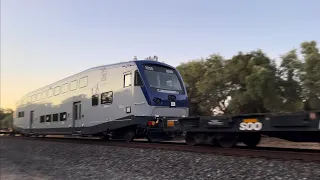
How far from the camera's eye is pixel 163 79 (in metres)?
15.9

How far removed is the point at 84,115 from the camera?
61.4 ft

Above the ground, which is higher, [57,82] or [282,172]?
[57,82]

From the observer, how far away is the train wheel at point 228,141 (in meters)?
11.7

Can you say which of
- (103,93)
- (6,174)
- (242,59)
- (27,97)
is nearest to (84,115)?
(103,93)

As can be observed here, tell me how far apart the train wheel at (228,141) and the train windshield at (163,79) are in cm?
423

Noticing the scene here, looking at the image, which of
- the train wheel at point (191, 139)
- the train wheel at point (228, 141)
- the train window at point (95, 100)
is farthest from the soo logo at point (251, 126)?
the train window at point (95, 100)

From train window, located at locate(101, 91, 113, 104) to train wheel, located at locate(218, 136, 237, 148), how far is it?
6487 mm

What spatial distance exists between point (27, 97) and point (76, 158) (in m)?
19.9

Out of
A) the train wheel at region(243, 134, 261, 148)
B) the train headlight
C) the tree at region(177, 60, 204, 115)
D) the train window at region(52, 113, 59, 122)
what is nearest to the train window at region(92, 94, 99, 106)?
the train headlight

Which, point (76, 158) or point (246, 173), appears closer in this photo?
point (246, 173)

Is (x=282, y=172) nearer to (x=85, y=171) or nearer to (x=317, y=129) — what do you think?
(x=317, y=129)

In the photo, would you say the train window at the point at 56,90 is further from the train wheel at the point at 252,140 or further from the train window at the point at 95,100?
the train wheel at the point at 252,140

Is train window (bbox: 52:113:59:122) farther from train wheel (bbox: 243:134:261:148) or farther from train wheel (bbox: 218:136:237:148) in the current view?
train wheel (bbox: 243:134:261:148)

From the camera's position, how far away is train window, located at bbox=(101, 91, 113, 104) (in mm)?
16484
